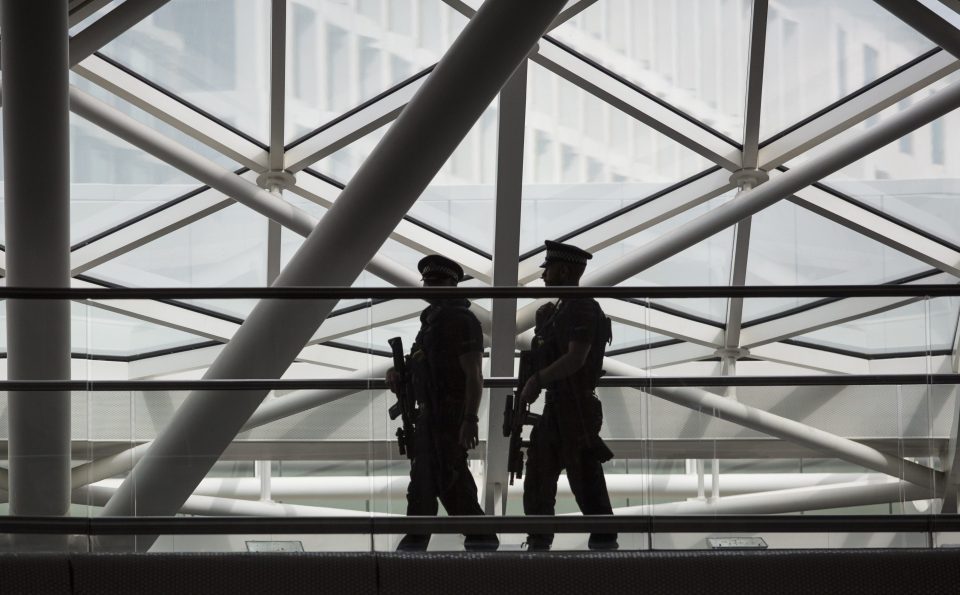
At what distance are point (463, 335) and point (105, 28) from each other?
10.9m

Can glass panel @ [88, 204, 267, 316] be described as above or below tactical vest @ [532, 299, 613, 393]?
above

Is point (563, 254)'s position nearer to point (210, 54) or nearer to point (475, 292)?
point (475, 292)

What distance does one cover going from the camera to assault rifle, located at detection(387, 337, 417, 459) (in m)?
7.87

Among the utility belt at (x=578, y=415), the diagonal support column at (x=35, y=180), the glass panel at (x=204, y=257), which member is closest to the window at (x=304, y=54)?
the glass panel at (x=204, y=257)

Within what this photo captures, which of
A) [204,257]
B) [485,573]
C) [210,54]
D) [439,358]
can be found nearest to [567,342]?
[439,358]

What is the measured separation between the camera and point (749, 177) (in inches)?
782

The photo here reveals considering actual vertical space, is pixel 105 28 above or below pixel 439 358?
above

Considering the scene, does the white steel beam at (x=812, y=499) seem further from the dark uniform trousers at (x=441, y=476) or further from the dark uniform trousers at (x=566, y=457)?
the dark uniform trousers at (x=441, y=476)

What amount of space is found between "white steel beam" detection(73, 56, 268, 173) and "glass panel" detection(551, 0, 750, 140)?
5796 mm

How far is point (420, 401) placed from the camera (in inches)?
312

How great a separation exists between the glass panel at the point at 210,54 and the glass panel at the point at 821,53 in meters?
8.73

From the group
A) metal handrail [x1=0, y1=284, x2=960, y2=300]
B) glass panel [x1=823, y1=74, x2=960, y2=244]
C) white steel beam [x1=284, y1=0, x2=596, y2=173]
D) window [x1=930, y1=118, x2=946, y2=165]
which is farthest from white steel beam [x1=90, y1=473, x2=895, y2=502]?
window [x1=930, y1=118, x2=946, y2=165]

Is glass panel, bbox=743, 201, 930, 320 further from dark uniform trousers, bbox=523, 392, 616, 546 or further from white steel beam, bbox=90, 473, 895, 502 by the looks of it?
dark uniform trousers, bbox=523, 392, 616, 546

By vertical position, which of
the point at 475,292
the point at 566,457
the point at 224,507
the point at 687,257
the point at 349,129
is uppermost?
the point at 349,129
